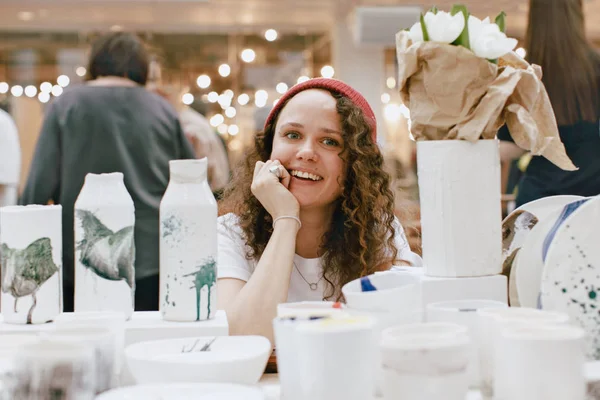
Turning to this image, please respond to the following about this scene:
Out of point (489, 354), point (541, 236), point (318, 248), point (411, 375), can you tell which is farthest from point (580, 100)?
point (411, 375)

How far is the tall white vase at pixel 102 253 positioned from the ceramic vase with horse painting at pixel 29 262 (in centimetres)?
4

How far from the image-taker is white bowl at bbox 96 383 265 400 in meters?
0.90

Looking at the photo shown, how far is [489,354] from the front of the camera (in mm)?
958

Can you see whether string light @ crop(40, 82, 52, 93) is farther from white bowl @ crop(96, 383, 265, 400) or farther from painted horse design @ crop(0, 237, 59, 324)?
white bowl @ crop(96, 383, 265, 400)

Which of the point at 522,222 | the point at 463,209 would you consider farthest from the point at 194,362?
the point at 522,222

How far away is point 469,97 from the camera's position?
1.19 metres

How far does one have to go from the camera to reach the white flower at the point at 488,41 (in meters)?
1.17

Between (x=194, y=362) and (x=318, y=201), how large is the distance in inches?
36.8

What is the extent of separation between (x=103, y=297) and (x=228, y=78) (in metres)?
7.46

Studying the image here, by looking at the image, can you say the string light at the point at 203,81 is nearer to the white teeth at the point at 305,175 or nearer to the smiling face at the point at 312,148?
the smiling face at the point at 312,148

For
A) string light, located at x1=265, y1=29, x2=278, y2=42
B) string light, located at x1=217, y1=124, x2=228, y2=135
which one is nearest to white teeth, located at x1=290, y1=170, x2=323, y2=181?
string light, located at x1=217, y1=124, x2=228, y2=135

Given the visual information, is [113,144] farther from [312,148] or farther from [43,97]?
[43,97]

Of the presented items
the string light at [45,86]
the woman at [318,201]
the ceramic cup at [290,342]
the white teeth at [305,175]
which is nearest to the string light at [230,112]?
the string light at [45,86]

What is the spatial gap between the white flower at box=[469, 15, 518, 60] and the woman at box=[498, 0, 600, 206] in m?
1.09
